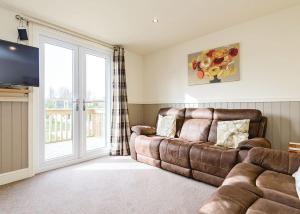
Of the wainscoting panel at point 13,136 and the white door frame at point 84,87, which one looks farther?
the white door frame at point 84,87

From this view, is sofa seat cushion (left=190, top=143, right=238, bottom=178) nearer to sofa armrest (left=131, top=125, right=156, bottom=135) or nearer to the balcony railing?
sofa armrest (left=131, top=125, right=156, bottom=135)

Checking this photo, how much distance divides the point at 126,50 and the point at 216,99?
2.28 meters

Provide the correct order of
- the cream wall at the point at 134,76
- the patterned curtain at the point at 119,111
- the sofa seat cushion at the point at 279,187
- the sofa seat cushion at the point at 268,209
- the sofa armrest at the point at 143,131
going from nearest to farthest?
the sofa seat cushion at the point at 268,209
the sofa seat cushion at the point at 279,187
the sofa armrest at the point at 143,131
the patterned curtain at the point at 119,111
the cream wall at the point at 134,76

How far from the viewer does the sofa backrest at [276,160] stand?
1.58 m

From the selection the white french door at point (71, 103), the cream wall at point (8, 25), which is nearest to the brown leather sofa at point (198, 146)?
the white french door at point (71, 103)

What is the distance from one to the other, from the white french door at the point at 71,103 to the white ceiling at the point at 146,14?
49cm

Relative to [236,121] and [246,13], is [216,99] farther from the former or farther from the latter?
[246,13]

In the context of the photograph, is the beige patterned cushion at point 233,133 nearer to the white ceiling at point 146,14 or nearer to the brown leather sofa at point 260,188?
the brown leather sofa at point 260,188

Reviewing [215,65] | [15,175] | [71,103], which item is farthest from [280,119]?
[15,175]

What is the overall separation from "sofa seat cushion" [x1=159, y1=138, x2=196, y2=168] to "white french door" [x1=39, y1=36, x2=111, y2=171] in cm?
153

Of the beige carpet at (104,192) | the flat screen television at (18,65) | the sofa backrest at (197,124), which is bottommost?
the beige carpet at (104,192)

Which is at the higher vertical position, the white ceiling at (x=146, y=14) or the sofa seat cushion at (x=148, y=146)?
the white ceiling at (x=146, y=14)

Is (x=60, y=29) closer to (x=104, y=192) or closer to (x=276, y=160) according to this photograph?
(x=104, y=192)

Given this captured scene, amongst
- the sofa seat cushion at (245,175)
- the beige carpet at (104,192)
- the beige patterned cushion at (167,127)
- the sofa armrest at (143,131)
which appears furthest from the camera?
the sofa armrest at (143,131)
